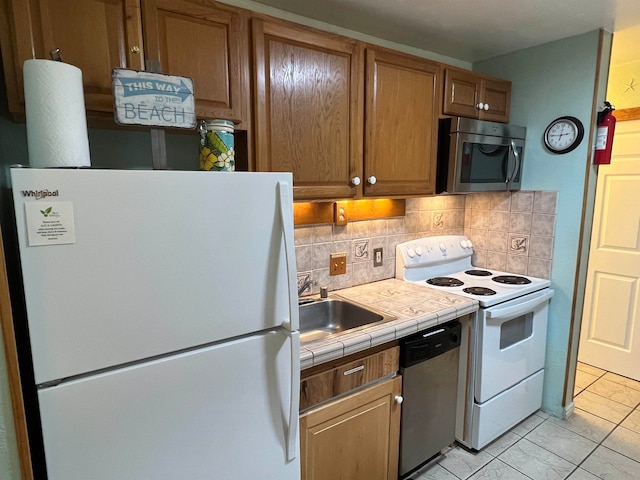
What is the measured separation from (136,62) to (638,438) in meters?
3.22

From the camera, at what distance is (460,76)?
2.08m

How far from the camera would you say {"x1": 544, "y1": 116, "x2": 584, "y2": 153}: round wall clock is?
2.19m

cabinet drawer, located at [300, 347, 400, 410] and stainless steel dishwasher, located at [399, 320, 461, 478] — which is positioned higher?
cabinet drawer, located at [300, 347, 400, 410]

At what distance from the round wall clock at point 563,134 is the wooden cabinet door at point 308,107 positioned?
4.42ft

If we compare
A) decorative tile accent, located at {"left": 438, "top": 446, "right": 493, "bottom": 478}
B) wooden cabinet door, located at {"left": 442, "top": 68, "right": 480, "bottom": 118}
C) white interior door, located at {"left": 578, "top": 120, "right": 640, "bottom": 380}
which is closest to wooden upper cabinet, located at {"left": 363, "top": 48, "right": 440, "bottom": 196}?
wooden cabinet door, located at {"left": 442, "top": 68, "right": 480, "bottom": 118}

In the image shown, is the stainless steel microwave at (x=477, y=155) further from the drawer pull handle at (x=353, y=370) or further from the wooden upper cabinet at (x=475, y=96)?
the drawer pull handle at (x=353, y=370)

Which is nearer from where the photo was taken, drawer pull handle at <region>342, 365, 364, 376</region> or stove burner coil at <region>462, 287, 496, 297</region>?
drawer pull handle at <region>342, 365, 364, 376</region>

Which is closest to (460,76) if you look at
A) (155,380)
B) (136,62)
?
(136,62)

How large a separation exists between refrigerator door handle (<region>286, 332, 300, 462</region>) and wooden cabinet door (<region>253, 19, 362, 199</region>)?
67 centimetres

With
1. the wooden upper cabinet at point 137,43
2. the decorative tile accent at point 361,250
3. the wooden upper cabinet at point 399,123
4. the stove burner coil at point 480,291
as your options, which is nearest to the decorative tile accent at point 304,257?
the decorative tile accent at point 361,250

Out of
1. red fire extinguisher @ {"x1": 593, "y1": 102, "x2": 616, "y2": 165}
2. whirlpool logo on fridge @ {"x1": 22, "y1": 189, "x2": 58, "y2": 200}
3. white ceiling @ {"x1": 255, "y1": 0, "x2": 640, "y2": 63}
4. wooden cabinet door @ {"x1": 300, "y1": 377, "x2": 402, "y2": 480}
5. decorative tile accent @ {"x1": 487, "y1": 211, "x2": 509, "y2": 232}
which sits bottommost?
wooden cabinet door @ {"x1": 300, "y1": 377, "x2": 402, "y2": 480}

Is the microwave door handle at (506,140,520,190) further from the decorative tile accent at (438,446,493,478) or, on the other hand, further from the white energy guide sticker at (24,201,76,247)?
the white energy guide sticker at (24,201,76,247)

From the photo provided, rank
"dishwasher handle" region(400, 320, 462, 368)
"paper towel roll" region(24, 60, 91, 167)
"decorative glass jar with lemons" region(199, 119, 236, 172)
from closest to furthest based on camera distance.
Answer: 1. "paper towel roll" region(24, 60, 91, 167)
2. "decorative glass jar with lemons" region(199, 119, 236, 172)
3. "dishwasher handle" region(400, 320, 462, 368)

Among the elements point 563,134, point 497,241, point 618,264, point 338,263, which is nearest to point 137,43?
point 338,263
